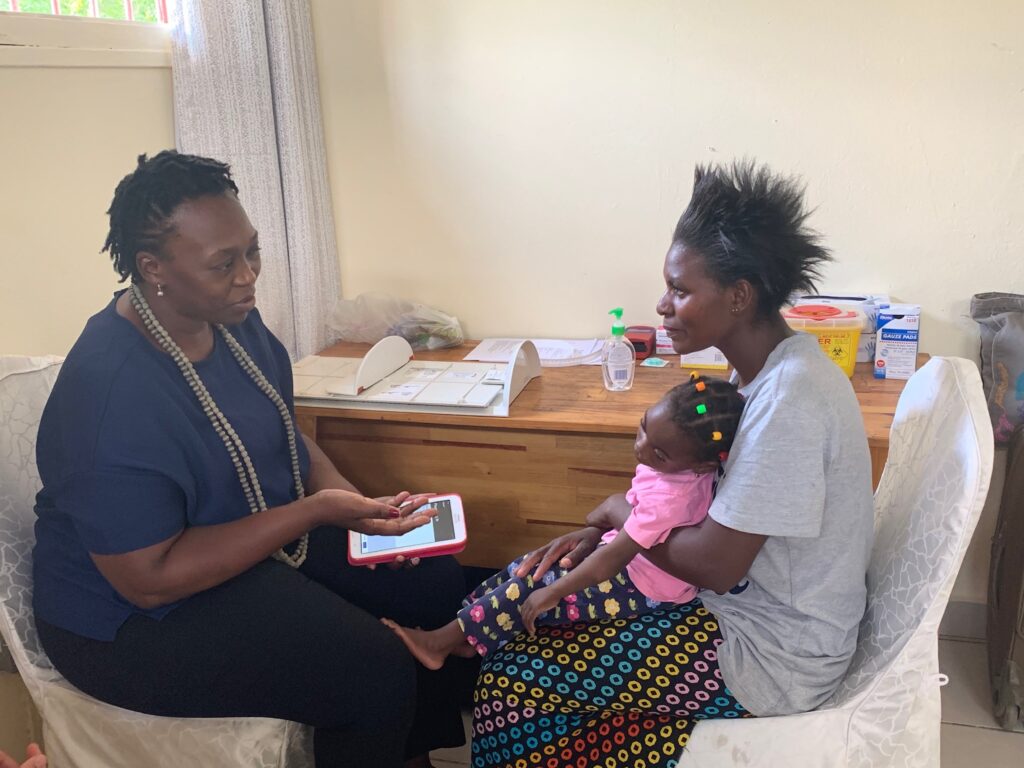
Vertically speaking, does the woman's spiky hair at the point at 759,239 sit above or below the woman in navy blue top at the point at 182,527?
above

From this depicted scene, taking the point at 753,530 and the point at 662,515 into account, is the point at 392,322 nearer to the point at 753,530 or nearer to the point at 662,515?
the point at 662,515

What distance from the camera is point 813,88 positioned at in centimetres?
183

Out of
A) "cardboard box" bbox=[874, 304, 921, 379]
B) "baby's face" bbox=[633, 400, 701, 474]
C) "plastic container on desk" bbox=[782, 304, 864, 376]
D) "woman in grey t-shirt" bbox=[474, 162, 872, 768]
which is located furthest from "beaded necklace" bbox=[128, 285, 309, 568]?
"cardboard box" bbox=[874, 304, 921, 379]

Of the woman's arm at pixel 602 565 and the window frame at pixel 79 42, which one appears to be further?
the window frame at pixel 79 42

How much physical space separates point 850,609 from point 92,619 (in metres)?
1.11

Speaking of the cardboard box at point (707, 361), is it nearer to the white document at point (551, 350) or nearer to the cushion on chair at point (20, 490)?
the white document at point (551, 350)

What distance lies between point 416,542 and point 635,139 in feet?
3.68

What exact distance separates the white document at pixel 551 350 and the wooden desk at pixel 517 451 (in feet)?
0.41

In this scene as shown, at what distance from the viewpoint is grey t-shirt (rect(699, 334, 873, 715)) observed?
1057mm

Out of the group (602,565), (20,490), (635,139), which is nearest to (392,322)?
(635,139)

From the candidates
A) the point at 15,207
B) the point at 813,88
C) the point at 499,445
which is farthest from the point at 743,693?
the point at 15,207

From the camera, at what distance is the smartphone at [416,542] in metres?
1.44

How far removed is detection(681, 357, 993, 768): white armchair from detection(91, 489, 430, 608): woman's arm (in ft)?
2.23

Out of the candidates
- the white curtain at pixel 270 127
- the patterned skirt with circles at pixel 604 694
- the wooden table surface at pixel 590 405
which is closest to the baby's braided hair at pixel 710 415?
the patterned skirt with circles at pixel 604 694
